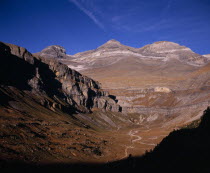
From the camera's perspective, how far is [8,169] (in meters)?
33.1

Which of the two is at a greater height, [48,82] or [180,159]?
[48,82]

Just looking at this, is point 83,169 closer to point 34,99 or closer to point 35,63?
point 34,99

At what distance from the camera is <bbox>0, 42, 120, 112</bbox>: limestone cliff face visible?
10819 centimetres

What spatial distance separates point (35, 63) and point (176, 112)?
334ft

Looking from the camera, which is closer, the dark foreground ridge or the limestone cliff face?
the dark foreground ridge

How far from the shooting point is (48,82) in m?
140

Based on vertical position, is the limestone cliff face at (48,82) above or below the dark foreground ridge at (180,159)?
above

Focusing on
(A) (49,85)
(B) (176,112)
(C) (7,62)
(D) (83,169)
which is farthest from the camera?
(B) (176,112)

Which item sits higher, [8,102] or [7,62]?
[7,62]

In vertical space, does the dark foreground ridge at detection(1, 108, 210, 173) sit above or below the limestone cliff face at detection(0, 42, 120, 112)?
below

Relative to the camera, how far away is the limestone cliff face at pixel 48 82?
355 feet

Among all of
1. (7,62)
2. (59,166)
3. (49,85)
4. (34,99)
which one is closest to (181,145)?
(59,166)

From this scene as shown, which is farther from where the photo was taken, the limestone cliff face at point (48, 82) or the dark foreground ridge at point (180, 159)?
the limestone cliff face at point (48, 82)

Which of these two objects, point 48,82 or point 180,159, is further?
point 48,82
